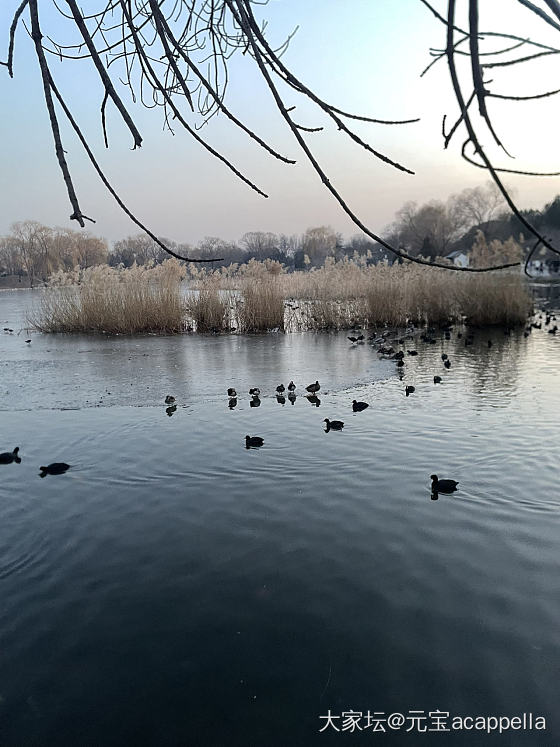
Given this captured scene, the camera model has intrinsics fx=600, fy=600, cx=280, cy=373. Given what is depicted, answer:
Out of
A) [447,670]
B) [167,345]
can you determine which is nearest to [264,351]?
[167,345]

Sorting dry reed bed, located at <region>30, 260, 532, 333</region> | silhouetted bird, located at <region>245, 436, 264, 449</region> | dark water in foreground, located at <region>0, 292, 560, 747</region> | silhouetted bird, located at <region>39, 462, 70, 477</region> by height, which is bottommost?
dark water in foreground, located at <region>0, 292, 560, 747</region>

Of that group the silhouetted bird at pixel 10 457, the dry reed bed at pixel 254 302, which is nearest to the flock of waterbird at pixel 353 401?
the silhouetted bird at pixel 10 457

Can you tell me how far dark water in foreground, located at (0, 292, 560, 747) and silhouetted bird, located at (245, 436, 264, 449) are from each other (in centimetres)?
6

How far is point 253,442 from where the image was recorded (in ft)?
16.7

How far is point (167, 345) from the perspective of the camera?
12.2 m

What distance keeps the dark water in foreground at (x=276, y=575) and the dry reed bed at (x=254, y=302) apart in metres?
8.19

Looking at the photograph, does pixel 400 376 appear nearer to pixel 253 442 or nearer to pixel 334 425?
pixel 334 425

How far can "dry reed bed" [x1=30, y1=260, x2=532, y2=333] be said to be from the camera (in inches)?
562

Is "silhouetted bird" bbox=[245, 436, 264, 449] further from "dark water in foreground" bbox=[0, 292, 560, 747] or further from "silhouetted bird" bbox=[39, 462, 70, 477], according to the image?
"silhouetted bird" bbox=[39, 462, 70, 477]

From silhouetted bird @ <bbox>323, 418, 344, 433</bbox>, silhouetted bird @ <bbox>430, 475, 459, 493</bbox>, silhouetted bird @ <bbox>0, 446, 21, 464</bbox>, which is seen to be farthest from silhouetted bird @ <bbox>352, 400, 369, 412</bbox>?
silhouetted bird @ <bbox>0, 446, 21, 464</bbox>

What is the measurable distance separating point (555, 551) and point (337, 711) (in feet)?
5.44

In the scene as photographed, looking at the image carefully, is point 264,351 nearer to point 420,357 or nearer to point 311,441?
point 420,357

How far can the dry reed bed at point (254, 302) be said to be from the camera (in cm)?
Result: 1427

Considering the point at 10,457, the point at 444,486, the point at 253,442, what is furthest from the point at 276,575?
the point at 10,457
